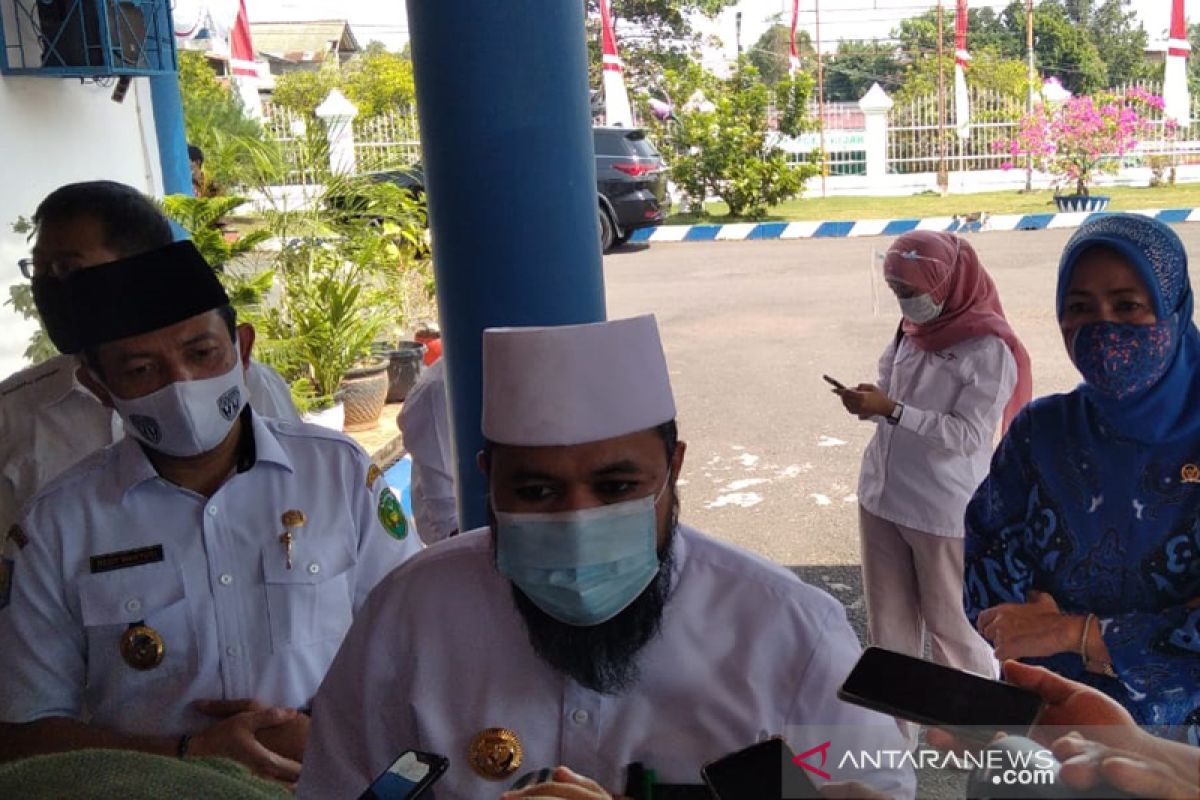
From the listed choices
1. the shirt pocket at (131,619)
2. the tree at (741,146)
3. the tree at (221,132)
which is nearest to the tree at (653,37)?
the tree at (741,146)

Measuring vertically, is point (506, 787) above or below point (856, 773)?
below

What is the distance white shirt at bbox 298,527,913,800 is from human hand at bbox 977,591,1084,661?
2.46 ft

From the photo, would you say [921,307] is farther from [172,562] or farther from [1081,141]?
[1081,141]

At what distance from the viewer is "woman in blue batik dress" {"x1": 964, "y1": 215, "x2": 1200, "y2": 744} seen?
6.53 feet

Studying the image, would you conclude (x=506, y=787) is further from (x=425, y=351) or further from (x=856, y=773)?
(x=425, y=351)

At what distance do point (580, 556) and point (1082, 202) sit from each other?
15193 mm

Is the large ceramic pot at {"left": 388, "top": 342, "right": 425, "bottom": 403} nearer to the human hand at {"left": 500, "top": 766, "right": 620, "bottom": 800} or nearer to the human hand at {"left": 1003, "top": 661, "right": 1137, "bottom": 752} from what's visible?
the human hand at {"left": 500, "top": 766, "right": 620, "bottom": 800}

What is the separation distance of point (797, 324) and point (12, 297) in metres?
6.39

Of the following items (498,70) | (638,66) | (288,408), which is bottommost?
(288,408)

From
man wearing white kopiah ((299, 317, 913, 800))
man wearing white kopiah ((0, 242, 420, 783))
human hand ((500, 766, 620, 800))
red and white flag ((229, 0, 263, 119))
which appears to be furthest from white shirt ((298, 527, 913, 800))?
red and white flag ((229, 0, 263, 119))

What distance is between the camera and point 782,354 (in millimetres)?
8734

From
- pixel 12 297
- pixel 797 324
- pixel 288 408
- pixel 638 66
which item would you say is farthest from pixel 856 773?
pixel 638 66

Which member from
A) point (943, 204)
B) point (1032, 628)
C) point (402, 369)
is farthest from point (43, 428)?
point (943, 204)

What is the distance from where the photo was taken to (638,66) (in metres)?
23.5
